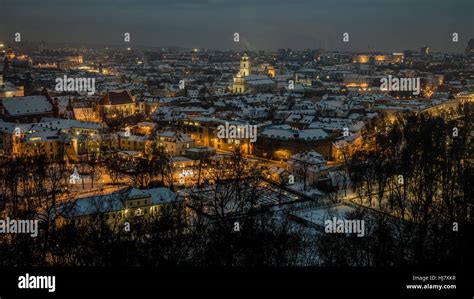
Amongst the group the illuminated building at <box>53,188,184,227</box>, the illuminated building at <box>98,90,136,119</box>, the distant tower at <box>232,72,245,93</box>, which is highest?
the distant tower at <box>232,72,245,93</box>

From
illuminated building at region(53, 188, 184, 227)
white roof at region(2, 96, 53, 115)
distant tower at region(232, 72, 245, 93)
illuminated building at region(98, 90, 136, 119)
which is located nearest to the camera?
illuminated building at region(53, 188, 184, 227)

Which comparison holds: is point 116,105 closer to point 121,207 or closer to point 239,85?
point 239,85

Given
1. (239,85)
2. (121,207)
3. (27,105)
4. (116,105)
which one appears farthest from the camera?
(239,85)

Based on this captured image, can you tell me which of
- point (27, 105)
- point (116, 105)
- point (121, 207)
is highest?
point (27, 105)

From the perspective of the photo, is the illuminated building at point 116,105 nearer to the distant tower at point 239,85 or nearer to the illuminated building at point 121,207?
the distant tower at point 239,85

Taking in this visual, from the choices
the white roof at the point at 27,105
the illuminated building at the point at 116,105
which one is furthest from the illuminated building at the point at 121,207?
the illuminated building at the point at 116,105

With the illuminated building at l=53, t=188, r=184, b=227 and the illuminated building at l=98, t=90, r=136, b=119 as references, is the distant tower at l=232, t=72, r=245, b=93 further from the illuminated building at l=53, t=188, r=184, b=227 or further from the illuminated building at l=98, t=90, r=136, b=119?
the illuminated building at l=53, t=188, r=184, b=227

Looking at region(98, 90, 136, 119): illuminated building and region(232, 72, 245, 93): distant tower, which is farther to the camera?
region(232, 72, 245, 93): distant tower

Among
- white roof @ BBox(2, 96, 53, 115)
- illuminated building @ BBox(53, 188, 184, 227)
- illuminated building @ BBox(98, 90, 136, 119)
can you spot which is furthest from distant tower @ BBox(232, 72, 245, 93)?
illuminated building @ BBox(53, 188, 184, 227)

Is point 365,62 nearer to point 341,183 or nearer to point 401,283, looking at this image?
point 341,183

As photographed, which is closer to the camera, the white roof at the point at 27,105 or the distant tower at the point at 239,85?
the white roof at the point at 27,105

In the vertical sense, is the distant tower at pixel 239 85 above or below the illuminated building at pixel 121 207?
above

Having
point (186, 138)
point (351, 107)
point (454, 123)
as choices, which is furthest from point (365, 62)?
point (186, 138)

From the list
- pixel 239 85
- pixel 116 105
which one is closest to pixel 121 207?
pixel 116 105
